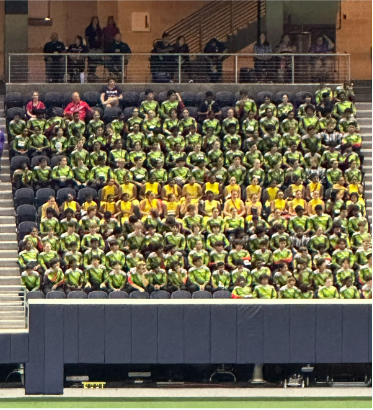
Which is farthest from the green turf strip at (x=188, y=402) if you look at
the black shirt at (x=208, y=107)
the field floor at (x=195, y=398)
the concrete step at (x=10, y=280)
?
the black shirt at (x=208, y=107)

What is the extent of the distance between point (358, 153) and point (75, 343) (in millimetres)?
7855

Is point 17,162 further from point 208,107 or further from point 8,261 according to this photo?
point 208,107

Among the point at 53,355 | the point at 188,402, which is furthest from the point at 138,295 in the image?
the point at 188,402

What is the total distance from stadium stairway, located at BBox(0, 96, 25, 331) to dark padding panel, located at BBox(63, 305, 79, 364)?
99 centimetres

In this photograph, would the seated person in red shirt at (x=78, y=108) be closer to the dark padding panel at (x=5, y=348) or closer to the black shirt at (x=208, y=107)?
the black shirt at (x=208, y=107)

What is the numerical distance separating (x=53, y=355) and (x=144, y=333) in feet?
5.21

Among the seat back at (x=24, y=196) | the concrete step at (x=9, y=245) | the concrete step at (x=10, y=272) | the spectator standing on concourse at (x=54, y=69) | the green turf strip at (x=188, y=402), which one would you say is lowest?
the green turf strip at (x=188, y=402)

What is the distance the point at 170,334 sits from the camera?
99.1 ft

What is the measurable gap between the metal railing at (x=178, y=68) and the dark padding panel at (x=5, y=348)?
8.42m

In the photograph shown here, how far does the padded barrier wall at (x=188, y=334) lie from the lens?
30000 millimetres

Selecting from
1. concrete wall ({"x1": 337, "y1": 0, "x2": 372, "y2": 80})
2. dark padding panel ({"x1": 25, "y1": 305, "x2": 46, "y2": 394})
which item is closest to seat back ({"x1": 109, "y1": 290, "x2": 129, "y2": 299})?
dark padding panel ({"x1": 25, "y1": 305, "x2": 46, "y2": 394})

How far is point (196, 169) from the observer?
1324 inches

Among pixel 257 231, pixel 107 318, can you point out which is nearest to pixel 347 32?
pixel 257 231

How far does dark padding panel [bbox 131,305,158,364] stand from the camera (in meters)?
30.1
